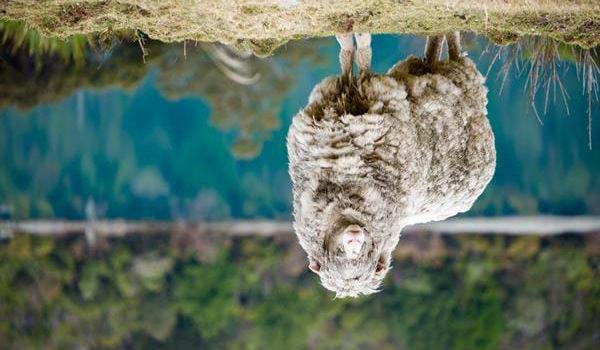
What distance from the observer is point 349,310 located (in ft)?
14.0

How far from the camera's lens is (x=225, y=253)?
14.1ft

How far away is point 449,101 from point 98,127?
9.38 ft

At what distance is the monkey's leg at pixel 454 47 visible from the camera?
212 centimetres

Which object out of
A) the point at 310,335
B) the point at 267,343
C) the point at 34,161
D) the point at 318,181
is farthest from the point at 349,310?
the point at 318,181

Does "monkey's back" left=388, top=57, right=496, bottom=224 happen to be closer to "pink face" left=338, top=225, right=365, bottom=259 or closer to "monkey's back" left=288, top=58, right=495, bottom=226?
"monkey's back" left=288, top=58, right=495, bottom=226

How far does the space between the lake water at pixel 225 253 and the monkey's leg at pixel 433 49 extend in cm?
195

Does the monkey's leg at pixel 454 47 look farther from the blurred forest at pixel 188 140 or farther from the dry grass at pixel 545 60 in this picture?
the blurred forest at pixel 188 140

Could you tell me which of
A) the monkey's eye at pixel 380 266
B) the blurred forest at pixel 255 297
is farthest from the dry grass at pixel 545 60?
the blurred forest at pixel 255 297

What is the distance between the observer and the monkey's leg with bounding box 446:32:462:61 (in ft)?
6.96

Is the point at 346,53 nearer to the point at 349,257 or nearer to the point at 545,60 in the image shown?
the point at 349,257

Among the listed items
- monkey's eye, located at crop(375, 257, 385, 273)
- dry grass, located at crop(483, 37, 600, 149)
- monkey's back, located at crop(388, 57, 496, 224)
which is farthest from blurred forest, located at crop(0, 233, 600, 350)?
monkey's eye, located at crop(375, 257, 385, 273)

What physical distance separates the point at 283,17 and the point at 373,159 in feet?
1.49

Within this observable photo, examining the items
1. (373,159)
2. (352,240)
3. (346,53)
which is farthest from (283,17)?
(352,240)

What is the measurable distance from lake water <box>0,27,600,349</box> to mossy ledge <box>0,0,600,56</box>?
216 centimetres
